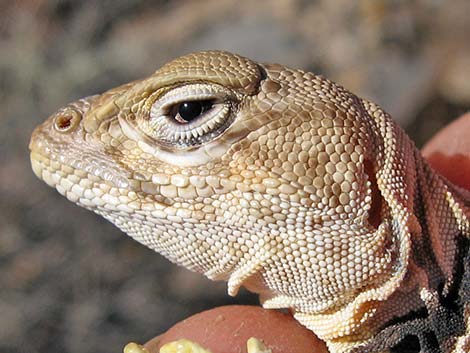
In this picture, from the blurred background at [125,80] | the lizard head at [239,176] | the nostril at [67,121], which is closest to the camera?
the lizard head at [239,176]

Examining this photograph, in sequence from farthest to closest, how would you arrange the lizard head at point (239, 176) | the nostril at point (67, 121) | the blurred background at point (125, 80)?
the blurred background at point (125, 80) < the nostril at point (67, 121) < the lizard head at point (239, 176)

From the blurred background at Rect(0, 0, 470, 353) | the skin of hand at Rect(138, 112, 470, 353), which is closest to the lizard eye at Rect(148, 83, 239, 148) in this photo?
the skin of hand at Rect(138, 112, 470, 353)

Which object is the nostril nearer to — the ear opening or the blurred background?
the ear opening

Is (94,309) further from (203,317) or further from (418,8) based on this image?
(418,8)

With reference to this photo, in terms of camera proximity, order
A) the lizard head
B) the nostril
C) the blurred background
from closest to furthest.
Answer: the lizard head < the nostril < the blurred background

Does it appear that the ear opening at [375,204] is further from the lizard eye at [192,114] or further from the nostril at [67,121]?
the nostril at [67,121]

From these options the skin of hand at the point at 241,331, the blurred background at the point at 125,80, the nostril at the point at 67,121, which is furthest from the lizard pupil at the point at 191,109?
the blurred background at the point at 125,80

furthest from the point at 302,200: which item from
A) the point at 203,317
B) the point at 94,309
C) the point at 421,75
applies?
the point at 421,75

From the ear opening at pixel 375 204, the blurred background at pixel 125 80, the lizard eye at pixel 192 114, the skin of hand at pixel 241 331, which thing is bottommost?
the blurred background at pixel 125 80
